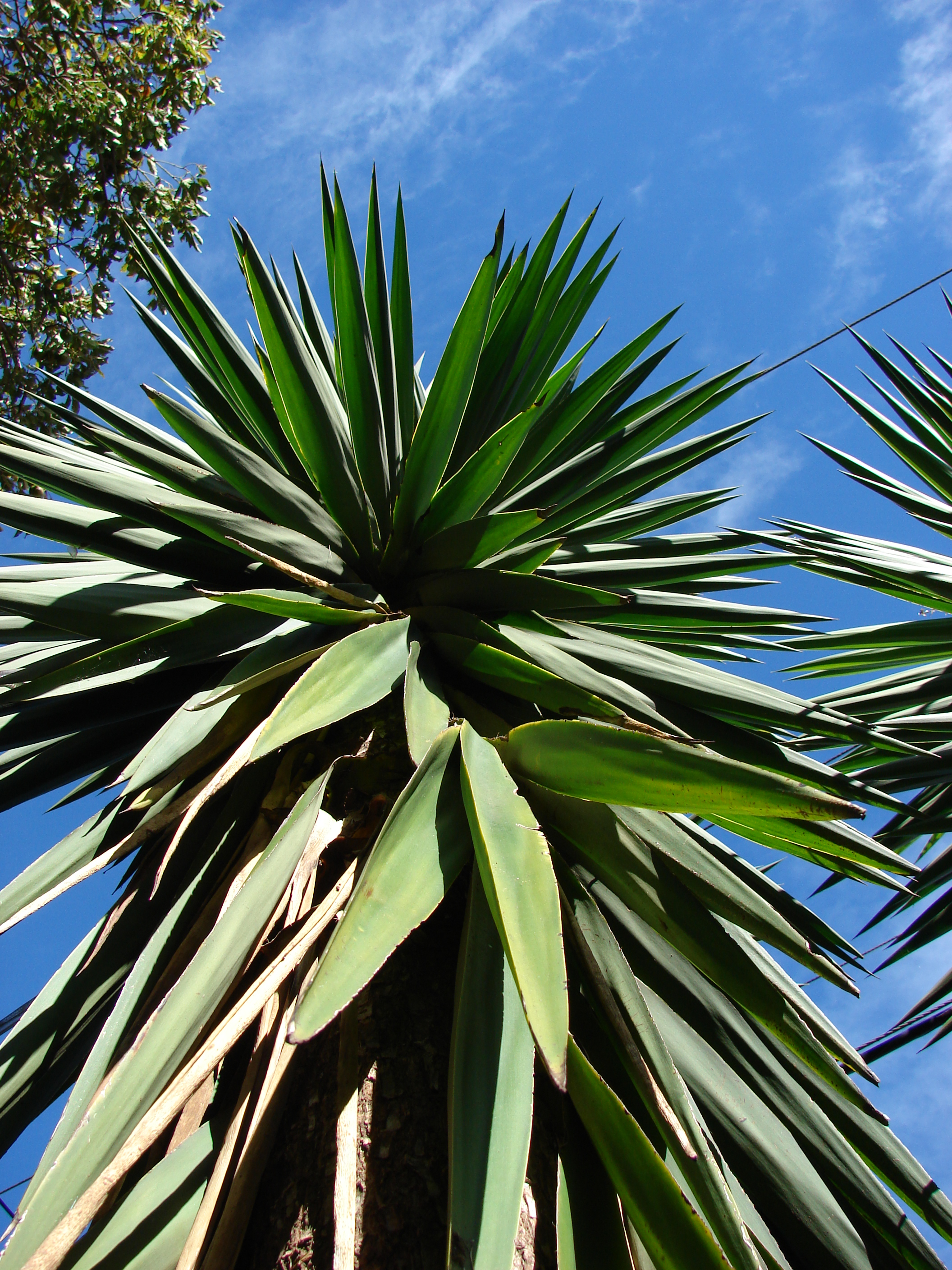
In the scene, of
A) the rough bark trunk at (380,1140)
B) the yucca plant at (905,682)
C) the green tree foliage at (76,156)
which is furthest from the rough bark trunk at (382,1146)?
the green tree foliage at (76,156)

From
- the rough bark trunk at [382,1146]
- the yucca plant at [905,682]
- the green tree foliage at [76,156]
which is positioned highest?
the green tree foliage at [76,156]

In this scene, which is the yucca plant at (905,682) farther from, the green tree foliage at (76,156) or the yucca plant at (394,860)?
the green tree foliage at (76,156)

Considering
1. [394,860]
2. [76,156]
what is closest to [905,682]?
[394,860]

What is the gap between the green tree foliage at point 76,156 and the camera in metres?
5.10

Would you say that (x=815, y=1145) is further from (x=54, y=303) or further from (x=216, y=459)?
(x=54, y=303)

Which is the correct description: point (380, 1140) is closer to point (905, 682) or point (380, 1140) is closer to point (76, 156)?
point (905, 682)

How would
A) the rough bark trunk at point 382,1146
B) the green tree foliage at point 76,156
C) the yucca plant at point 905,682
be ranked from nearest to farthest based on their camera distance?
the rough bark trunk at point 382,1146 < the yucca plant at point 905,682 < the green tree foliage at point 76,156

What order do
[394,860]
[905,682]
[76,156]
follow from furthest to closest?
[76,156], [905,682], [394,860]

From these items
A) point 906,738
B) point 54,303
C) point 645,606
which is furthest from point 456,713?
point 54,303

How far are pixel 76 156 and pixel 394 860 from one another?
5916mm

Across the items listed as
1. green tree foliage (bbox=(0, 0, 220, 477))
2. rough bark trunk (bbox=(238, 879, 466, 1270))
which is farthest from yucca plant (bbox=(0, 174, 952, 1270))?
green tree foliage (bbox=(0, 0, 220, 477))

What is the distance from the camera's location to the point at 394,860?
91 centimetres

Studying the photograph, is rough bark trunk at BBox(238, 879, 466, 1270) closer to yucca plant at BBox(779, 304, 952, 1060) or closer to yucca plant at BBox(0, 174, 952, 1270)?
yucca plant at BBox(0, 174, 952, 1270)

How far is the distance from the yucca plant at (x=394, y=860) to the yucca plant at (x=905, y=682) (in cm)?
40
